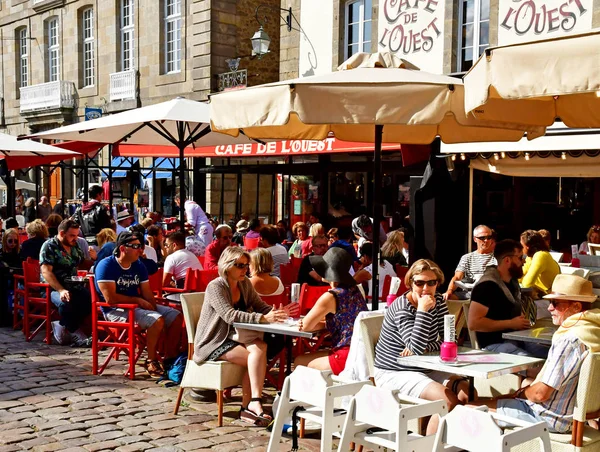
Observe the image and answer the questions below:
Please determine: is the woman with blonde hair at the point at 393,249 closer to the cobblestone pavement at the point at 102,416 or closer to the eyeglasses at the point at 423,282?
the cobblestone pavement at the point at 102,416

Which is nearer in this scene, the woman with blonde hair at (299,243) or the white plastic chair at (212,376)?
the white plastic chair at (212,376)

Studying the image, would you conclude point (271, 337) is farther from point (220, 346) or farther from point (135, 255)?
point (135, 255)

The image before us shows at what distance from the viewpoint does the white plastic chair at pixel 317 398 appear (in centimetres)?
433

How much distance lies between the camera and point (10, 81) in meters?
31.3

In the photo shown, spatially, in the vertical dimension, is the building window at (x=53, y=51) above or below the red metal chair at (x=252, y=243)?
above

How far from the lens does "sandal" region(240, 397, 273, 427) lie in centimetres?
575

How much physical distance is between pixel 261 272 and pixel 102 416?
185 cm

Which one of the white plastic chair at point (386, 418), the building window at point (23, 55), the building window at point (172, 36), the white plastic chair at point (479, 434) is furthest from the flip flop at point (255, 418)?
the building window at point (23, 55)

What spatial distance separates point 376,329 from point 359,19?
12.5 m

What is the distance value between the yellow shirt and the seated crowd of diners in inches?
0.5

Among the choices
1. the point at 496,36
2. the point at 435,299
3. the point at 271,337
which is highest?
the point at 496,36

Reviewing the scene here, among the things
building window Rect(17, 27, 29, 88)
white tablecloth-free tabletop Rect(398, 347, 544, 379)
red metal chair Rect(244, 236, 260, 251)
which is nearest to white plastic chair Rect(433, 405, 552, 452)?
white tablecloth-free tabletop Rect(398, 347, 544, 379)

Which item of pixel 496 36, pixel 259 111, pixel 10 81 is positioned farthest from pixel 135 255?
pixel 10 81

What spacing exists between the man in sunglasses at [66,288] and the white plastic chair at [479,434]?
5841 mm
